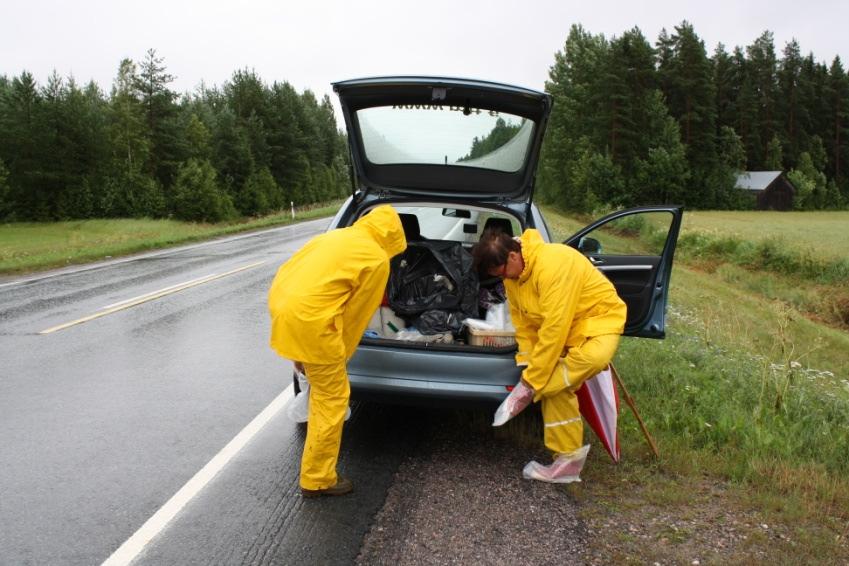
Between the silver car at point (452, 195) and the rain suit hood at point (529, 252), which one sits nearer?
the rain suit hood at point (529, 252)

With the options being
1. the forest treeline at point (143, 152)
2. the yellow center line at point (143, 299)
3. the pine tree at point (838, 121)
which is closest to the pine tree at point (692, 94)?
the pine tree at point (838, 121)

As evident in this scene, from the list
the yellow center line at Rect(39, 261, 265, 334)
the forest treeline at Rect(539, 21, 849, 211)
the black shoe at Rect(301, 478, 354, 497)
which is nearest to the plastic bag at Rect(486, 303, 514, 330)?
the black shoe at Rect(301, 478, 354, 497)

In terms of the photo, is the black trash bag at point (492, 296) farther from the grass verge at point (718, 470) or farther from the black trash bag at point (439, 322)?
the grass verge at point (718, 470)

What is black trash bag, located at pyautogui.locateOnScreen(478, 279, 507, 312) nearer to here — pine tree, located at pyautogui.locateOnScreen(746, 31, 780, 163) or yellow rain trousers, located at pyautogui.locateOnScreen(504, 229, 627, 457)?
yellow rain trousers, located at pyautogui.locateOnScreen(504, 229, 627, 457)

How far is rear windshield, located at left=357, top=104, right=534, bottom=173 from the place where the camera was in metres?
5.09

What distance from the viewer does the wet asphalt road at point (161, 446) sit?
326 cm

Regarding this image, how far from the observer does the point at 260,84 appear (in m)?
62.9

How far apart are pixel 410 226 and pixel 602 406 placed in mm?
2667

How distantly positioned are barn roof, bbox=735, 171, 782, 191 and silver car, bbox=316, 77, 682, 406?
6988 cm

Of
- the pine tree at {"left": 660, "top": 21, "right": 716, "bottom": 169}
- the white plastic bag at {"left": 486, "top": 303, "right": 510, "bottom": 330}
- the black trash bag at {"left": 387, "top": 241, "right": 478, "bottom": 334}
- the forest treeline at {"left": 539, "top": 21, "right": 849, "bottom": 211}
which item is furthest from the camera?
the pine tree at {"left": 660, "top": 21, "right": 716, "bottom": 169}

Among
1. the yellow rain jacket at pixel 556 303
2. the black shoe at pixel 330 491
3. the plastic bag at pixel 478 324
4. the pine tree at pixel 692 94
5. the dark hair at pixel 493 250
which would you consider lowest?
the black shoe at pixel 330 491

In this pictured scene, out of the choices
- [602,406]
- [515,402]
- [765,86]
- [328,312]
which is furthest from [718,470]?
[765,86]

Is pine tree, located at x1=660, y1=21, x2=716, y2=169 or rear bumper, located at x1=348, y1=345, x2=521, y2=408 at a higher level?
pine tree, located at x1=660, y1=21, x2=716, y2=169

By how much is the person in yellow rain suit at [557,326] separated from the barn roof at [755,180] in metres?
71.2
